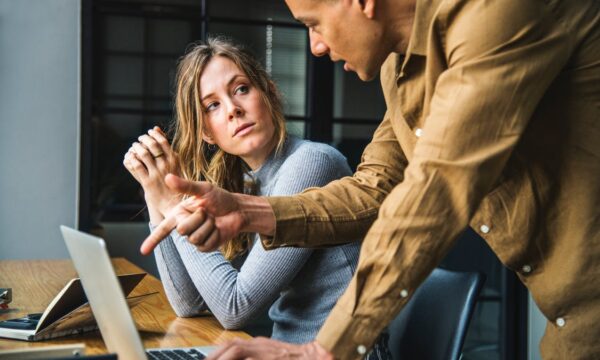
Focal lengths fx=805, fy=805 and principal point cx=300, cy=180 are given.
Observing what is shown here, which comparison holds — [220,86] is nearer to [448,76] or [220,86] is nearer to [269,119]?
[269,119]

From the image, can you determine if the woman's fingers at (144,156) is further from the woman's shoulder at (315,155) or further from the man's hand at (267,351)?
the man's hand at (267,351)

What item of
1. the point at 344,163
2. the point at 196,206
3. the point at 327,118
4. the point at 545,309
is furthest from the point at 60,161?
the point at 545,309

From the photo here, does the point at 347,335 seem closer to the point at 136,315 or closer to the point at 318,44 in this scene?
the point at 318,44

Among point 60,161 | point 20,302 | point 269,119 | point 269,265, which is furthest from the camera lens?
point 60,161

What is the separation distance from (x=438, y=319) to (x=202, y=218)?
734mm

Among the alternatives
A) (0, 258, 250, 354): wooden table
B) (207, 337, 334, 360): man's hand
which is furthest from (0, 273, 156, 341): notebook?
(207, 337, 334, 360): man's hand

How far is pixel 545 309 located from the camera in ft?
4.04

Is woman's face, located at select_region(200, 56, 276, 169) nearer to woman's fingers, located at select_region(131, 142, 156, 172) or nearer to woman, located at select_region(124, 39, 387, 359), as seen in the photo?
woman, located at select_region(124, 39, 387, 359)

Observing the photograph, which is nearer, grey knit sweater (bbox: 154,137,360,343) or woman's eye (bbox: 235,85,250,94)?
grey knit sweater (bbox: 154,137,360,343)

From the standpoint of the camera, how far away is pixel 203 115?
2.16 meters

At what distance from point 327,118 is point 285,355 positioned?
3.16 metres

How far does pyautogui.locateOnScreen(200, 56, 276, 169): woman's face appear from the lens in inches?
81.8

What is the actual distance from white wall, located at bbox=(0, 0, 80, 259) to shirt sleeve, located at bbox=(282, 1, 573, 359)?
9.84 ft

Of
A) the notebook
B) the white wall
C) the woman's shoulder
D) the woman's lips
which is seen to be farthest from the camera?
the white wall
